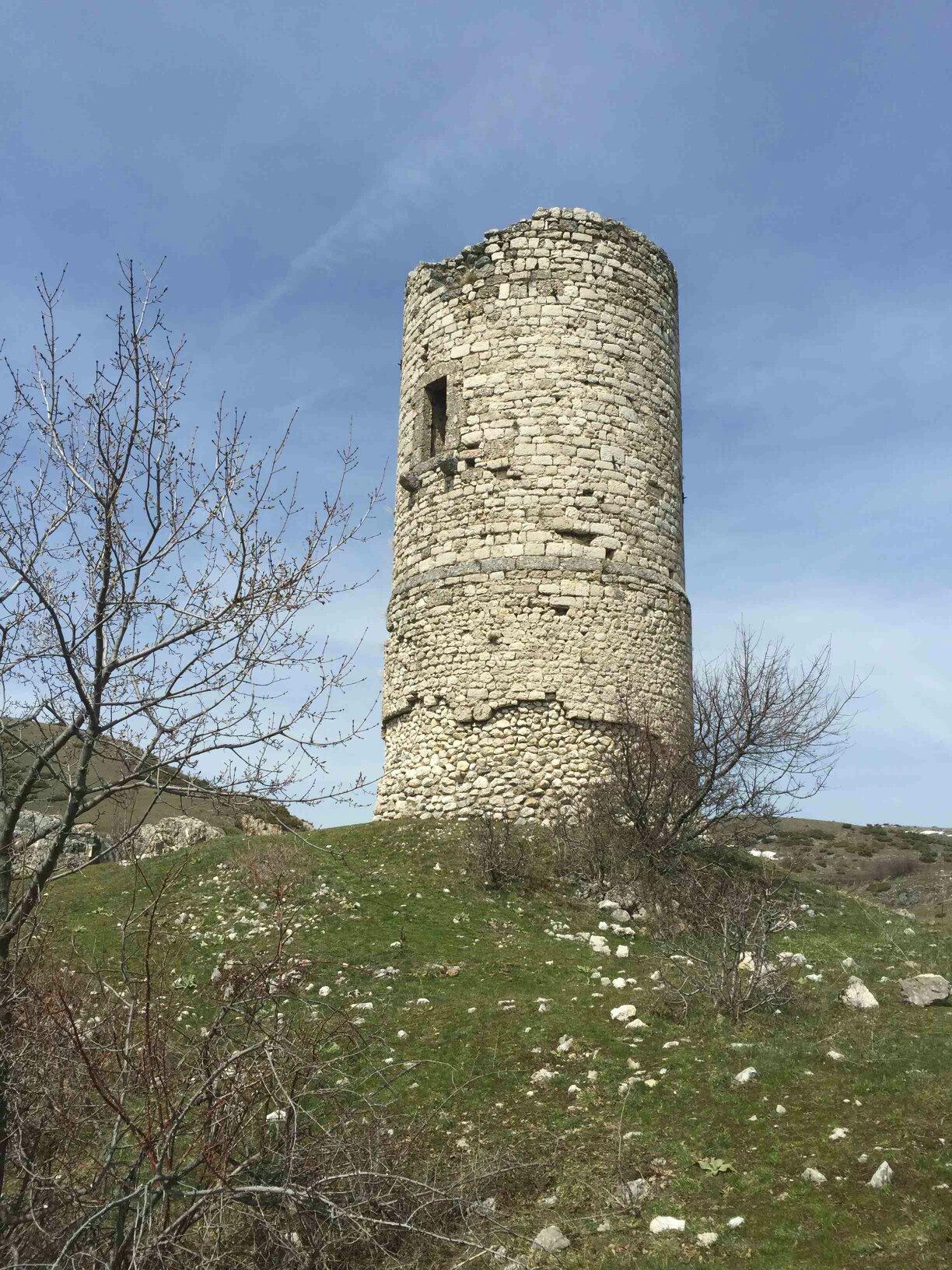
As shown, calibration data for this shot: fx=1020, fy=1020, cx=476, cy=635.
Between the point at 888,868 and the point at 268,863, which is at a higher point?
the point at 268,863

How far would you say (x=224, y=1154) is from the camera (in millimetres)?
3889

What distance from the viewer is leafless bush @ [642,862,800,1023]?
6.74 meters

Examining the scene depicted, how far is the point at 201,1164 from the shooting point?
4309mm

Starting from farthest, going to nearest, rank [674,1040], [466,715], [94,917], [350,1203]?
1. [466,715]
2. [94,917]
3. [674,1040]
4. [350,1203]

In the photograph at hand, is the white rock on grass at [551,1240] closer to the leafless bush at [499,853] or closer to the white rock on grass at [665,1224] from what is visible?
the white rock on grass at [665,1224]

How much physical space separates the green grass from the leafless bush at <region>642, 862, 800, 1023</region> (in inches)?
7.8

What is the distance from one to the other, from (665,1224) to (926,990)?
10.8 ft

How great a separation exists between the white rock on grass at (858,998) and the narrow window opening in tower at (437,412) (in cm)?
862

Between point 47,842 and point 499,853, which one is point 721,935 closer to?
point 499,853

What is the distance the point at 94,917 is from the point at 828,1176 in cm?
744

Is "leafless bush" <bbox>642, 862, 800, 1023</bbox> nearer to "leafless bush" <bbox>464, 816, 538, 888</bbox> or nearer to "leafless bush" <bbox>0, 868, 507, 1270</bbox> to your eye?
"leafless bush" <bbox>464, 816, 538, 888</bbox>

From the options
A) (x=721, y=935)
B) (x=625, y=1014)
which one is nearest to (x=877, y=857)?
(x=721, y=935)

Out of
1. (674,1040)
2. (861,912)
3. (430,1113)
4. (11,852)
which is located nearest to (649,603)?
(861,912)

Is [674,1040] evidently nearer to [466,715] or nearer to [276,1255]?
[276,1255]
